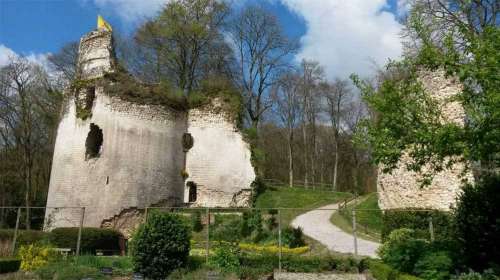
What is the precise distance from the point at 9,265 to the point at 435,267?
11.7m

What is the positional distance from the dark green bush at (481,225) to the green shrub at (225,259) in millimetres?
6291

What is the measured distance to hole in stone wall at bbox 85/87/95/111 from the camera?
83.5 feet

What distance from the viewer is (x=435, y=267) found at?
9328mm

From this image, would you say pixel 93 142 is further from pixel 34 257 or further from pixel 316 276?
pixel 316 276

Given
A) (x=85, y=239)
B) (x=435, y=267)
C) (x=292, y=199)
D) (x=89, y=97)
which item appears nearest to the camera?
(x=435, y=267)

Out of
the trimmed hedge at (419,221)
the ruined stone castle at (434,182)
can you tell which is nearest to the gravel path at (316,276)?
the trimmed hedge at (419,221)

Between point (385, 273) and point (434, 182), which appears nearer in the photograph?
point (385, 273)

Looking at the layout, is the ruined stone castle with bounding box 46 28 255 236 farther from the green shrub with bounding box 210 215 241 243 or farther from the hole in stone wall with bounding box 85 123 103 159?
the green shrub with bounding box 210 215 241 243

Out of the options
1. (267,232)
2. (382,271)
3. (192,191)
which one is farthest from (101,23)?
(382,271)

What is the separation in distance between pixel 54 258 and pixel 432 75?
1647 centimetres

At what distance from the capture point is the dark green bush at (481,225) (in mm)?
9242

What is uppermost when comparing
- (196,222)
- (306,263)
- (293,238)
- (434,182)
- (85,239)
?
(434,182)

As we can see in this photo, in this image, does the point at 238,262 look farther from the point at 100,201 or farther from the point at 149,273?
the point at 100,201

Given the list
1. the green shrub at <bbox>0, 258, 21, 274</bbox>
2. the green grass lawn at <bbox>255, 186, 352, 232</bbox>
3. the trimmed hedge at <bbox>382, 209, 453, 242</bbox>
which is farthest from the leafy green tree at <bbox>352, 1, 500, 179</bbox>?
the green grass lawn at <bbox>255, 186, 352, 232</bbox>
